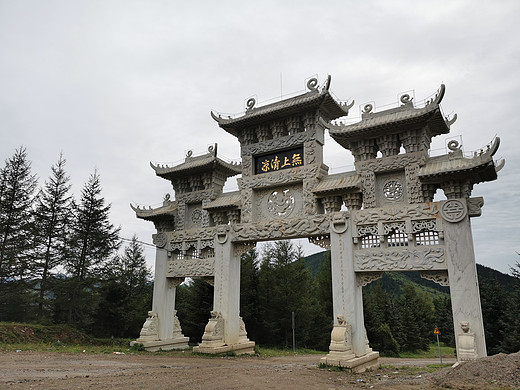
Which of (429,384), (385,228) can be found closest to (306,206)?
(385,228)

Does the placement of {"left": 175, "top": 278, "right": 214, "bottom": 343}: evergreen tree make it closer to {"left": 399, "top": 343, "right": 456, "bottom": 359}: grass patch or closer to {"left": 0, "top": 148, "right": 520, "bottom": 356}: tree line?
{"left": 0, "top": 148, "right": 520, "bottom": 356}: tree line

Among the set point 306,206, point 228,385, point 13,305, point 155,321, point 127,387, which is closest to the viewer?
point 127,387

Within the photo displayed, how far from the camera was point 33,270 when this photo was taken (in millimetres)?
16719

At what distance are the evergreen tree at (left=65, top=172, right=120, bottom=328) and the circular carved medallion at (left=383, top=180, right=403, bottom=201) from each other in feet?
46.1

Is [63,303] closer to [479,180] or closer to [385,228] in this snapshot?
[385,228]

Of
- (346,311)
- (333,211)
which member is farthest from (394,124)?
(346,311)

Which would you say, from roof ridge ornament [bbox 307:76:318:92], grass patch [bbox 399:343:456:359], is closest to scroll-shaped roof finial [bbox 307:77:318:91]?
roof ridge ornament [bbox 307:76:318:92]

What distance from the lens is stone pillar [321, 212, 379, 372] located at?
919 cm

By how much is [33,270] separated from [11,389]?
42.5 feet

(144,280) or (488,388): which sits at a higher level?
Answer: (144,280)

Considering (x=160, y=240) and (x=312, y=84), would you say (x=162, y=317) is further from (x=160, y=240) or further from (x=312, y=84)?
(x=312, y=84)

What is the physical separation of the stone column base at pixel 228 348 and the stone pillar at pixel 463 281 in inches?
255

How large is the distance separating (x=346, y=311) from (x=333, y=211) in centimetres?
279

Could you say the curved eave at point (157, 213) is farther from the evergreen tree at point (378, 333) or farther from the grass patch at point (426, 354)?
the grass patch at point (426, 354)
